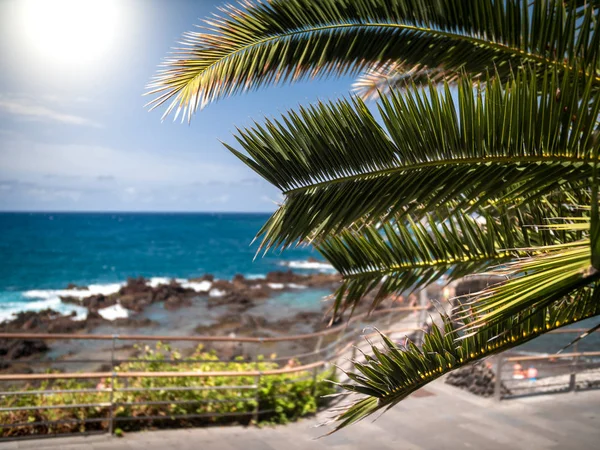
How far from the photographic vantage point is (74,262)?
45562mm

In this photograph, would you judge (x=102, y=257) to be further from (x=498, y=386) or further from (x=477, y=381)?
(x=498, y=386)

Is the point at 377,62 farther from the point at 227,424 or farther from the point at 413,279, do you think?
the point at 227,424

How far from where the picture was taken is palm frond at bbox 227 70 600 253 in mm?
2096

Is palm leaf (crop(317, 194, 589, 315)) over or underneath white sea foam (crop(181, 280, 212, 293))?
underneath

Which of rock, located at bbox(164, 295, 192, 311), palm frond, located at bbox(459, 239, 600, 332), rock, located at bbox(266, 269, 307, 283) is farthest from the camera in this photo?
rock, located at bbox(266, 269, 307, 283)

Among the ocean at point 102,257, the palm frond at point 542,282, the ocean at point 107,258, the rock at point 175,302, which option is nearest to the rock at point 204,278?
the ocean at point 107,258

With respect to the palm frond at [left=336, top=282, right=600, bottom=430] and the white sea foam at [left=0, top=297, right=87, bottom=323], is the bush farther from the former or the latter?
the white sea foam at [left=0, top=297, right=87, bottom=323]

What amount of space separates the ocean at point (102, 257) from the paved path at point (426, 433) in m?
28.4

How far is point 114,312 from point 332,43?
28.8m

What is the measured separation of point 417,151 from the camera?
2.27 meters

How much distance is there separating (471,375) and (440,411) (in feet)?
4.13

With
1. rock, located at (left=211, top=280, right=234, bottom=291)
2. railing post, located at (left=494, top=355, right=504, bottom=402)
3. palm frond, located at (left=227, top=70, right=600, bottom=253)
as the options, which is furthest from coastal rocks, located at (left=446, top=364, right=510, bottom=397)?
rock, located at (left=211, top=280, right=234, bottom=291)

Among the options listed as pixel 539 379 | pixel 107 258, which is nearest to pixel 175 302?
pixel 107 258

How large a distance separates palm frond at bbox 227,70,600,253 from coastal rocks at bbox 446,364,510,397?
6417 millimetres
